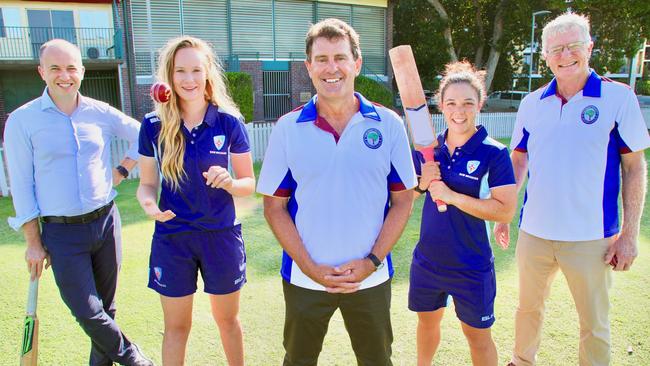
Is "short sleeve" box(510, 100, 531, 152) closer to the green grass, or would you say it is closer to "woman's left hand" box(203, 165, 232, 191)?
the green grass

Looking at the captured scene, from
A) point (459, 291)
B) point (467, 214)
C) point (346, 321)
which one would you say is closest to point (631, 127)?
point (467, 214)

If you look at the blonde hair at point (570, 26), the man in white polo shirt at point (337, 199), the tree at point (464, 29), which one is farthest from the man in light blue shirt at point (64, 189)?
the tree at point (464, 29)

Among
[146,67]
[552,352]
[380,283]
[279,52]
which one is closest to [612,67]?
[279,52]

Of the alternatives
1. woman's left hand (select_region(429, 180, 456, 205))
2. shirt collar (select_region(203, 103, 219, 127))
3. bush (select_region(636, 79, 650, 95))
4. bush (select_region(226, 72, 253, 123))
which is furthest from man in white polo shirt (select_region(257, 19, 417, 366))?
bush (select_region(636, 79, 650, 95))

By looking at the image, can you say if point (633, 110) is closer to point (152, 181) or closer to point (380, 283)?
point (380, 283)

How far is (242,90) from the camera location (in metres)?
19.2

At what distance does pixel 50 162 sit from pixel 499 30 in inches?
986

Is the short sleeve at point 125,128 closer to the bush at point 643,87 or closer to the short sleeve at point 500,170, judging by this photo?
the short sleeve at point 500,170

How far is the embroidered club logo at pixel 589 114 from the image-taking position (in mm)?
2752

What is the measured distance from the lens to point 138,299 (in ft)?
14.4

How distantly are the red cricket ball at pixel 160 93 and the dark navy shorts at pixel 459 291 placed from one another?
172 cm

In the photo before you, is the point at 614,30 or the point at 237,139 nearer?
the point at 237,139

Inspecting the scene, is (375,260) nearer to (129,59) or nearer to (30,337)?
(30,337)

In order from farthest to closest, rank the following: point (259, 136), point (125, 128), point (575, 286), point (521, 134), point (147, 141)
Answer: point (259, 136) → point (125, 128) → point (521, 134) → point (575, 286) → point (147, 141)
